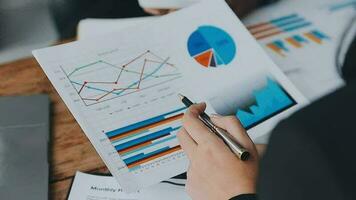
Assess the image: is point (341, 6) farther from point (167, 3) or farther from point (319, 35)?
point (167, 3)

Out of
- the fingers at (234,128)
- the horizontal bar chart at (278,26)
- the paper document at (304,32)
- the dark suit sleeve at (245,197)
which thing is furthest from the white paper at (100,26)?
the dark suit sleeve at (245,197)

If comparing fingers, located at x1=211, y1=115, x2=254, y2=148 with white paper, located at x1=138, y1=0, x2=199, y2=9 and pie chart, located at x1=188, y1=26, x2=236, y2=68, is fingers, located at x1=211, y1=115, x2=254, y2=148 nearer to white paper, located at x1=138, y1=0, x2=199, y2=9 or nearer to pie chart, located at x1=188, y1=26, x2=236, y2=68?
pie chart, located at x1=188, y1=26, x2=236, y2=68

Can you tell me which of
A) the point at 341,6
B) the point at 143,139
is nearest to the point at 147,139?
the point at 143,139

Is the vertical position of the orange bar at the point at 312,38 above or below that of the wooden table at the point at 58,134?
below

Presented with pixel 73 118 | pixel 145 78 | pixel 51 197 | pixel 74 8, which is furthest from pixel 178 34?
pixel 74 8

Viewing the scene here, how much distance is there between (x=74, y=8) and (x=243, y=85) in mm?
590

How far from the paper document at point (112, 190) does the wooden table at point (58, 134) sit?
0.05ft

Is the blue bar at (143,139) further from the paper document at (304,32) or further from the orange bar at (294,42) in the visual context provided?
the orange bar at (294,42)

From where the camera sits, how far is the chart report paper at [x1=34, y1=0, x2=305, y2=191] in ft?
2.40

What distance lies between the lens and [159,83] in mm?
802

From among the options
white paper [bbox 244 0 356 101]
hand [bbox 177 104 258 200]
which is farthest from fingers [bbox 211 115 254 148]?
white paper [bbox 244 0 356 101]

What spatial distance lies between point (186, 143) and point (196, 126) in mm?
26

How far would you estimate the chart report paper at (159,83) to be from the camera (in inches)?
28.8

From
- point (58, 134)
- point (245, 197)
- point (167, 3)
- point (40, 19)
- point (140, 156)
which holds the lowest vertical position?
point (245, 197)
